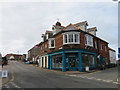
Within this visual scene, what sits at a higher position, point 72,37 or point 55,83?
point 72,37

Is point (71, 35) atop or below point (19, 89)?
atop

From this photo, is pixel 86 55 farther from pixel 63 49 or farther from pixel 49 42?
pixel 49 42

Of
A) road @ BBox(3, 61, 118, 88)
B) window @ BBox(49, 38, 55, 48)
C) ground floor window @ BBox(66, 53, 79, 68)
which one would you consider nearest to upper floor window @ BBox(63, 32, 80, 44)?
ground floor window @ BBox(66, 53, 79, 68)

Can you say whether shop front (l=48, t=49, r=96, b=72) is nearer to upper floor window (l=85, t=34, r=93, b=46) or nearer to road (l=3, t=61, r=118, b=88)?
upper floor window (l=85, t=34, r=93, b=46)

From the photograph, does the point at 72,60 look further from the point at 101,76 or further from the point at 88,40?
the point at 101,76

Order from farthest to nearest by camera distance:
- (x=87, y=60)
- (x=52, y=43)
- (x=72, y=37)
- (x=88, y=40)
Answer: (x=52, y=43) < (x=88, y=40) < (x=87, y=60) < (x=72, y=37)

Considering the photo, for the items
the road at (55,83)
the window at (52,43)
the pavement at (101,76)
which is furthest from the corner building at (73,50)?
the road at (55,83)

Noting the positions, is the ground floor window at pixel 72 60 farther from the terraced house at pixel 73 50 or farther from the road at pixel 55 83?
the road at pixel 55 83

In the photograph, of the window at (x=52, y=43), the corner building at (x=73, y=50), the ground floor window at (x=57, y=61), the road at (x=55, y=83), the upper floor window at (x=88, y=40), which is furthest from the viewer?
the window at (x=52, y=43)

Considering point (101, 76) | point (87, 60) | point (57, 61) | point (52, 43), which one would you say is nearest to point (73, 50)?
point (87, 60)

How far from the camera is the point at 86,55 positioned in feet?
Answer: 84.9

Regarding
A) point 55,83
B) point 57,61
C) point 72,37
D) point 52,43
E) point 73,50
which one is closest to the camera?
point 55,83

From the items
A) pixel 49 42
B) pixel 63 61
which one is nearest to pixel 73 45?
pixel 63 61

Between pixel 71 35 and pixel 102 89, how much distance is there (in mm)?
15959
